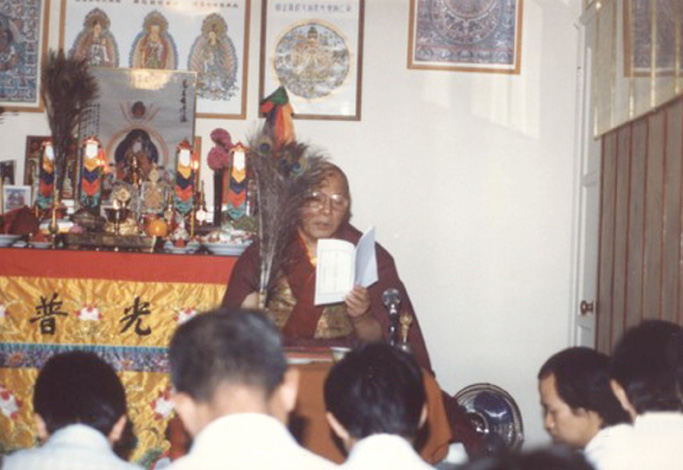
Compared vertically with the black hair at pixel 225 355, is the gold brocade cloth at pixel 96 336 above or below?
below

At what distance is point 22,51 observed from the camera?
514 cm

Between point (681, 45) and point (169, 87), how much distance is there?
275 centimetres

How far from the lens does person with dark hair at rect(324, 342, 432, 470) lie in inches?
76.4

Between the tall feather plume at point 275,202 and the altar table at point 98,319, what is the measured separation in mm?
412

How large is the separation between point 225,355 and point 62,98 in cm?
324

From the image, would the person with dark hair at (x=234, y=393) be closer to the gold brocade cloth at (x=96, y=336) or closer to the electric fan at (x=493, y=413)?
the gold brocade cloth at (x=96, y=336)

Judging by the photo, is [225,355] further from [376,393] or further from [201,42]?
[201,42]

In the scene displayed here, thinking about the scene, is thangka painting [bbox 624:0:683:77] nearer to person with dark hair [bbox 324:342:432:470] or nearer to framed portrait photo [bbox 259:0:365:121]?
framed portrait photo [bbox 259:0:365:121]

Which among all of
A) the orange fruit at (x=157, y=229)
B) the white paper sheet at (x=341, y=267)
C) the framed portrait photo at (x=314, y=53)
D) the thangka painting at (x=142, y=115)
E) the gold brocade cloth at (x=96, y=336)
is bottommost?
the gold brocade cloth at (x=96, y=336)

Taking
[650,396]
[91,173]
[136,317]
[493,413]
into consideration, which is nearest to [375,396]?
[650,396]

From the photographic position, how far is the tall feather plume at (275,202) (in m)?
3.78

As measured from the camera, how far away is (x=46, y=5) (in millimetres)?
5145

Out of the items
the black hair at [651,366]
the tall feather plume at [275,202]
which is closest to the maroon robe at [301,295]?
the tall feather plume at [275,202]

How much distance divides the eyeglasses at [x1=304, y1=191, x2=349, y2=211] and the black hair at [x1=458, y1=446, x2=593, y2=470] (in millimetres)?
3139
